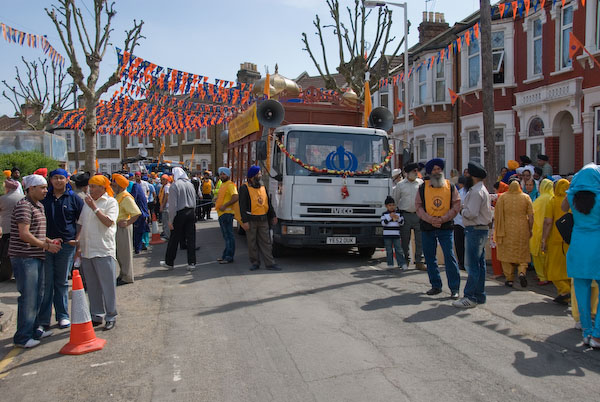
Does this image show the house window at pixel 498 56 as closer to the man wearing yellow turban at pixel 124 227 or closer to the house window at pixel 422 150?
the house window at pixel 422 150

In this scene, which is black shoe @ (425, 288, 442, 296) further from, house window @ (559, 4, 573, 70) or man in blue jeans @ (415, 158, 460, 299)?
house window @ (559, 4, 573, 70)

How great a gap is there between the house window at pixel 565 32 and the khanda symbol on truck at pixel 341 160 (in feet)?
32.3

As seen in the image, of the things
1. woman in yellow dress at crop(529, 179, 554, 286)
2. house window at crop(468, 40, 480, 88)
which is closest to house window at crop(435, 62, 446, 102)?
house window at crop(468, 40, 480, 88)

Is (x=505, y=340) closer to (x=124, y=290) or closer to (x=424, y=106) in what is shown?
(x=124, y=290)

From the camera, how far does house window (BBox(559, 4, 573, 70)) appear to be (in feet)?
52.2

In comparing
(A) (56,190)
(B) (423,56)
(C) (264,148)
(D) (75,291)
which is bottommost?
(D) (75,291)

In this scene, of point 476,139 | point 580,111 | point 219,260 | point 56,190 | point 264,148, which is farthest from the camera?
point 476,139

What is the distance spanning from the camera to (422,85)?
78.8ft

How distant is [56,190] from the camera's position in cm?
581

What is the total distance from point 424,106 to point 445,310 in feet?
59.3

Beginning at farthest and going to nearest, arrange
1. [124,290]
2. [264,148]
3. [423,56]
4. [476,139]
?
[423,56] < [476,139] < [264,148] < [124,290]

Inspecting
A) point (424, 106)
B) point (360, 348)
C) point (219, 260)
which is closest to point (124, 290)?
point (219, 260)

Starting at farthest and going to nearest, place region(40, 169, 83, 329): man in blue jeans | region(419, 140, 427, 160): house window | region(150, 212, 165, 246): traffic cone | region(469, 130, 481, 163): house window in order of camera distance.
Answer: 1. region(419, 140, 427, 160): house window
2. region(469, 130, 481, 163): house window
3. region(150, 212, 165, 246): traffic cone
4. region(40, 169, 83, 329): man in blue jeans

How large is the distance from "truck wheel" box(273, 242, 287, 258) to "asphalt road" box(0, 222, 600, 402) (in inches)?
96.0
